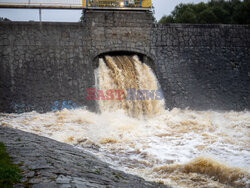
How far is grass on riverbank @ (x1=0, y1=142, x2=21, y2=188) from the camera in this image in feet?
10.7

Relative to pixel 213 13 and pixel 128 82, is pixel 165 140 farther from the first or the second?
pixel 213 13

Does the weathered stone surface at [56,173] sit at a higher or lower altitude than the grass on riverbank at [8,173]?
lower

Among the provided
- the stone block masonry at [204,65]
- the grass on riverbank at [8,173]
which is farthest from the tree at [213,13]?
the grass on riverbank at [8,173]

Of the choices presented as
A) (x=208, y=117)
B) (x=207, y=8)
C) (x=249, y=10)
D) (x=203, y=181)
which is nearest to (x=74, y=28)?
(x=208, y=117)

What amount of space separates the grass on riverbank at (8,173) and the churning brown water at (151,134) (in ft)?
8.70

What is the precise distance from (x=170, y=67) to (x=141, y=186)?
31.9 ft

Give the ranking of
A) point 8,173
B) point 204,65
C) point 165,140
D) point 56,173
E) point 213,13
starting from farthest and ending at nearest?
1. point 213,13
2. point 204,65
3. point 165,140
4. point 56,173
5. point 8,173

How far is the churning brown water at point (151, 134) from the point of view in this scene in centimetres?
587

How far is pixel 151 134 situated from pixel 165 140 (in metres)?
0.85

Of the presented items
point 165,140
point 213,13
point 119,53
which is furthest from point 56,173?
point 213,13

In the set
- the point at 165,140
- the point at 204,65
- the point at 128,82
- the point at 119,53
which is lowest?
the point at 165,140

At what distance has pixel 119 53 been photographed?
14.2 metres

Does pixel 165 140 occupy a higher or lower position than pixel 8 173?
lower

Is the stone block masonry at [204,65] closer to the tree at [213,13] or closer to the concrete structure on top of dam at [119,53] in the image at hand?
the concrete structure on top of dam at [119,53]
